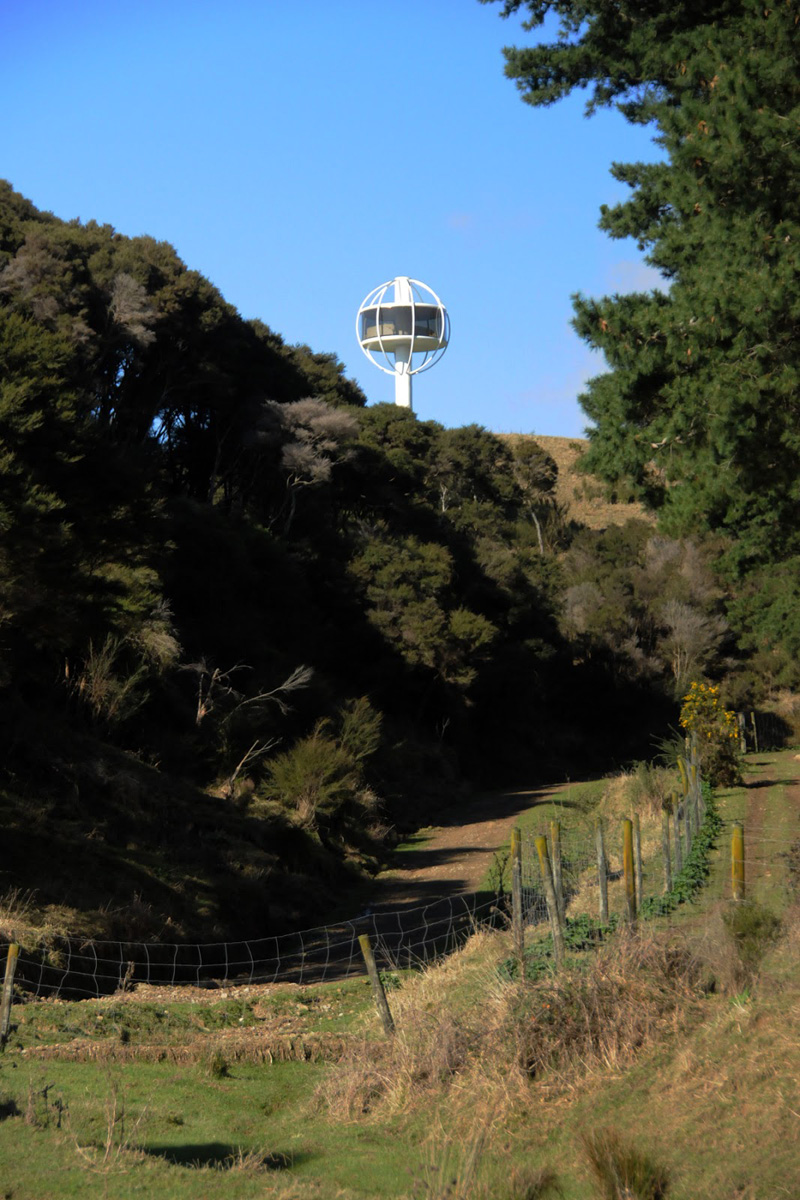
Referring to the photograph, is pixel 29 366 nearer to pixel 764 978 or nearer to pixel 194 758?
pixel 194 758

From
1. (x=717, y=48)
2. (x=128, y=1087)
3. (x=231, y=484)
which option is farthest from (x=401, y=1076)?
(x=231, y=484)

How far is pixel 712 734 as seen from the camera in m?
26.6

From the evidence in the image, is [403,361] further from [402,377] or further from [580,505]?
[580,505]

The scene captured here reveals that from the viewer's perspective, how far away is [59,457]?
1873 centimetres

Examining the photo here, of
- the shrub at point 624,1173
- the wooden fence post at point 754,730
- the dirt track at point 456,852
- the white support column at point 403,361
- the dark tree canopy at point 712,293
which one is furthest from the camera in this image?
the white support column at point 403,361

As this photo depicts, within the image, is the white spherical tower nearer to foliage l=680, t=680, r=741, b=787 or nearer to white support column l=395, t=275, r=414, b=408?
white support column l=395, t=275, r=414, b=408

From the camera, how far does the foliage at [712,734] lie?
26.0 m

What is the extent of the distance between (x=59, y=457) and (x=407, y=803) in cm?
1874

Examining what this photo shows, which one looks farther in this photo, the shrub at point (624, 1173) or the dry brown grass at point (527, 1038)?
the dry brown grass at point (527, 1038)

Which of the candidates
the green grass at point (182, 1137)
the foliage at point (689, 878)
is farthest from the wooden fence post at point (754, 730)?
the green grass at point (182, 1137)

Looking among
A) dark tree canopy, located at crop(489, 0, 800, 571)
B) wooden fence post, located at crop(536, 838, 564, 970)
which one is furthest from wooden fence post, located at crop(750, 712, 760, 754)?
wooden fence post, located at crop(536, 838, 564, 970)

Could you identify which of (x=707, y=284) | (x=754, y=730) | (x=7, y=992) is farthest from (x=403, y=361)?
(x=7, y=992)

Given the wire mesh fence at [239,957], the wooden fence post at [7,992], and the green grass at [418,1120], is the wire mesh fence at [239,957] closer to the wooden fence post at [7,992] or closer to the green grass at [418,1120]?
the green grass at [418,1120]

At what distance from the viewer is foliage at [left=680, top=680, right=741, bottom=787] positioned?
1025 inches
